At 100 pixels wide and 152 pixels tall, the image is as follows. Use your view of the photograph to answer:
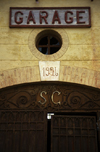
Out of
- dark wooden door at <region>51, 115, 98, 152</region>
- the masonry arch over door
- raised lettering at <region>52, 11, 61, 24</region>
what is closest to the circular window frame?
raised lettering at <region>52, 11, 61, 24</region>

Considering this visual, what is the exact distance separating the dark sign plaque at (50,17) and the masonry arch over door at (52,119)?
1804 mm

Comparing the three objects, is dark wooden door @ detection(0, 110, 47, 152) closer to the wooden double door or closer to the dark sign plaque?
the wooden double door

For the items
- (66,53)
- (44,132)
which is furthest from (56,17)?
(44,132)

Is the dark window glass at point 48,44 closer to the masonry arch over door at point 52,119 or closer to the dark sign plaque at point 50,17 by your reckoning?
the dark sign plaque at point 50,17

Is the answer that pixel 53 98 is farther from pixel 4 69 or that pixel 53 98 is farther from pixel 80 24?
pixel 80 24

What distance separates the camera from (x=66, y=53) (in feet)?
22.4

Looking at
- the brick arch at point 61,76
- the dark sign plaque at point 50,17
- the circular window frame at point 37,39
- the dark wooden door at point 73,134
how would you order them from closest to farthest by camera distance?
1. the dark wooden door at point 73,134
2. the brick arch at point 61,76
3. the circular window frame at point 37,39
4. the dark sign plaque at point 50,17

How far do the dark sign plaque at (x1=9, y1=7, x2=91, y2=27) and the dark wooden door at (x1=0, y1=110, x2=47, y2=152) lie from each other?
8.56ft

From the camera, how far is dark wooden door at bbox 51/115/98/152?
634 centimetres

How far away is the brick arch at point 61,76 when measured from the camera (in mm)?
6602

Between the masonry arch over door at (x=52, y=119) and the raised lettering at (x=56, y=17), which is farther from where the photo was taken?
the raised lettering at (x=56, y=17)

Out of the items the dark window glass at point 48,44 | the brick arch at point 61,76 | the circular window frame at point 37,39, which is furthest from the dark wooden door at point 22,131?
the dark window glass at point 48,44

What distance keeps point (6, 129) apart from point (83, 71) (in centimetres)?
265

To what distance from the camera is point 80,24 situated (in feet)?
23.2
